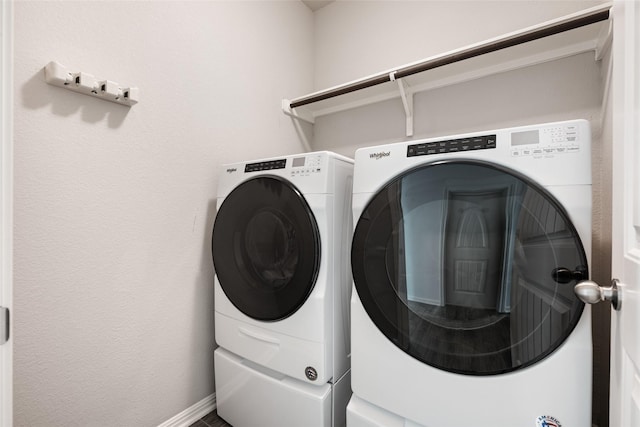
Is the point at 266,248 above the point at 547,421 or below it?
above

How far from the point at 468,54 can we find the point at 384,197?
884mm

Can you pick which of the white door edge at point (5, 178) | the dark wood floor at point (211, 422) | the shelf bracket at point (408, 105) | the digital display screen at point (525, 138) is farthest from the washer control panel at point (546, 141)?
the dark wood floor at point (211, 422)

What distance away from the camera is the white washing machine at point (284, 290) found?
40.7 inches

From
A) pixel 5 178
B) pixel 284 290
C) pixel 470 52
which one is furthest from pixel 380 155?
pixel 5 178

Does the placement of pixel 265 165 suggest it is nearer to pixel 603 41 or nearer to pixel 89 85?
pixel 89 85

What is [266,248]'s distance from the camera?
1161mm

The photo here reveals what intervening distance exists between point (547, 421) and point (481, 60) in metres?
1.45

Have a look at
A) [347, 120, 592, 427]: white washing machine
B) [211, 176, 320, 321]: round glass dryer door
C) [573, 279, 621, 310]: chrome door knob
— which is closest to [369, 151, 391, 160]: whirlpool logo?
[347, 120, 592, 427]: white washing machine

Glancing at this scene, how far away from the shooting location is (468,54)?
50.3 inches

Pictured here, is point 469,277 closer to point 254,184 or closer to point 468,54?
point 254,184

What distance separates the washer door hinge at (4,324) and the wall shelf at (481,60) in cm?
160

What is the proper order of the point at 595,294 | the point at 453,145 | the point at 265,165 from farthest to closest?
the point at 265,165, the point at 453,145, the point at 595,294

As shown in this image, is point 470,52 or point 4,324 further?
point 470,52

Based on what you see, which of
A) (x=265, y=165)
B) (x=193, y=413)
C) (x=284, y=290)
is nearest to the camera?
(x=284, y=290)
